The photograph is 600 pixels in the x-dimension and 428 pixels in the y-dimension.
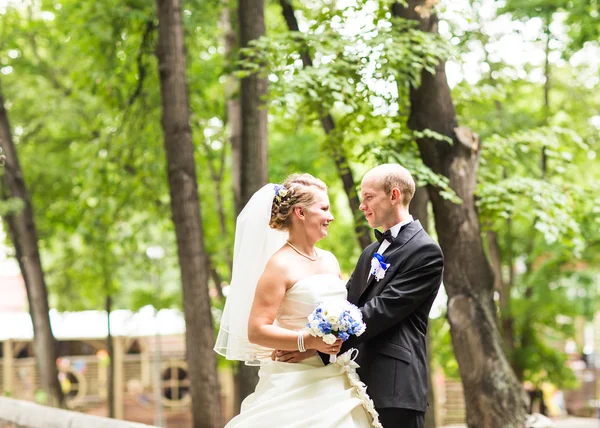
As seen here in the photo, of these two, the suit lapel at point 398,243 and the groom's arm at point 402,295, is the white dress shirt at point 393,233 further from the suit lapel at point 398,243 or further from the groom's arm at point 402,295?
the groom's arm at point 402,295

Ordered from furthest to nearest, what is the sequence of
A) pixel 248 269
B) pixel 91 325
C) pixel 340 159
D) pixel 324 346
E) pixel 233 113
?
pixel 91 325 → pixel 233 113 → pixel 340 159 → pixel 248 269 → pixel 324 346

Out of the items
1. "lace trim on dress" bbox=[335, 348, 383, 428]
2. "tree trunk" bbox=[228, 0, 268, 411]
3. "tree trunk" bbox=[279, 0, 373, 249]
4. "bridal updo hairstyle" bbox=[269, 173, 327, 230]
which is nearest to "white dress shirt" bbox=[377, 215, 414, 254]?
"bridal updo hairstyle" bbox=[269, 173, 327, 230]

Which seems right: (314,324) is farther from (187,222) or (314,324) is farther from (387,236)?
(187,222)

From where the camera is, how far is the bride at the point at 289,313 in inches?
168

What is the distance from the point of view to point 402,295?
4.16m

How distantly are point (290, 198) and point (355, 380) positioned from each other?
996 millimetres

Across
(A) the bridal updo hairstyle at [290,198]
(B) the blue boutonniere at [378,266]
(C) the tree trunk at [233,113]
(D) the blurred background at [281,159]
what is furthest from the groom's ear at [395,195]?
(C) the tree trunk at [233,113]

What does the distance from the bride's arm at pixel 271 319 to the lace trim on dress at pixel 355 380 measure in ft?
0.89

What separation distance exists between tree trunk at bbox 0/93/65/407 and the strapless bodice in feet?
36.8

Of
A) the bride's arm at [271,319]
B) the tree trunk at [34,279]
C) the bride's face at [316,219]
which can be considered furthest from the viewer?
the tree trunk at [34,279]

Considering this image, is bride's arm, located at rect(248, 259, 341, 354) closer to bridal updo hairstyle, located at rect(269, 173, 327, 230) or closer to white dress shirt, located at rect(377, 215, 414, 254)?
bridal updo hairstyle, located at rect(269, 173, 327, 230)

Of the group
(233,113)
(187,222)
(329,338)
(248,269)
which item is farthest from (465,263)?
(233,113)

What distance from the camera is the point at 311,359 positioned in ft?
14.6

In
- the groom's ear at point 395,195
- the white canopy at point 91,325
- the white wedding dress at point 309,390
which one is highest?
the groom's ear at point 395,195
